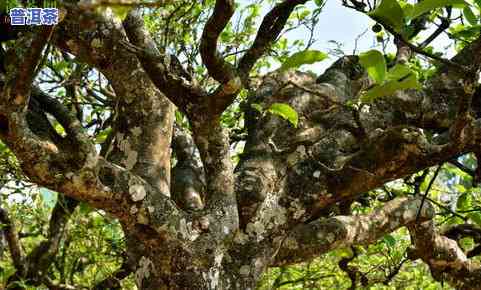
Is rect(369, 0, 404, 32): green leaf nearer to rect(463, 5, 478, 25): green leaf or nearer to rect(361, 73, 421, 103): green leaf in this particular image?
rect(361, 73, 421, 103): green leaf

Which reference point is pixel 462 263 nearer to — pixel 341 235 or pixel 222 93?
pixel 341 235

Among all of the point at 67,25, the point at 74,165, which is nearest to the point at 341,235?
the point at 74,165

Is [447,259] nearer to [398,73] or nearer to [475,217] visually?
[475,217]

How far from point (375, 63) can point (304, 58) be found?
31cm

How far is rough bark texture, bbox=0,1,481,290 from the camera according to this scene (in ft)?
7.56

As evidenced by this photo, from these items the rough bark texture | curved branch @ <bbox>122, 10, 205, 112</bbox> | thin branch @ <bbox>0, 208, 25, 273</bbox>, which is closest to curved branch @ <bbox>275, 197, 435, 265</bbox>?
the rough bark texture

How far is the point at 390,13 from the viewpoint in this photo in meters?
1.56

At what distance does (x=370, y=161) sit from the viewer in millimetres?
2973

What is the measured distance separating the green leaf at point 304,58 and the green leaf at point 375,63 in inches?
10.0

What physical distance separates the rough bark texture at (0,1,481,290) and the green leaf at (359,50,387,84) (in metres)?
0.22

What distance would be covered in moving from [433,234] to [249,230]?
4.13 feet

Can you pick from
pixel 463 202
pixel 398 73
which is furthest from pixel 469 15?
pixel 463 202

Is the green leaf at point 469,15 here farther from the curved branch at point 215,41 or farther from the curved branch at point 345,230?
the curved branch at point 345,230

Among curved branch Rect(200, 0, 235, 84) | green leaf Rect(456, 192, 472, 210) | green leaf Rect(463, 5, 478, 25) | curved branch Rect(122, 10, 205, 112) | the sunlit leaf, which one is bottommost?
the sunlit leaf
